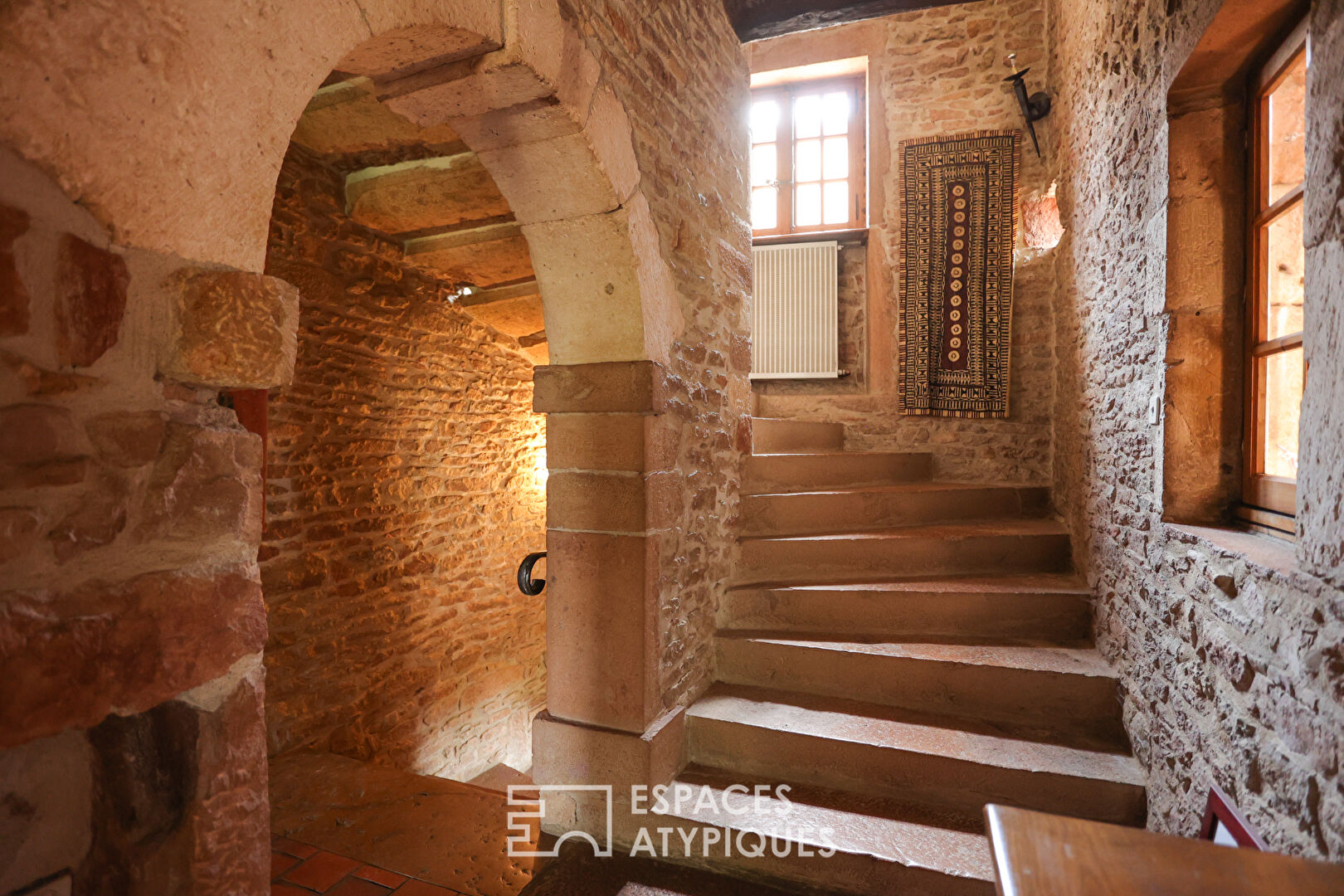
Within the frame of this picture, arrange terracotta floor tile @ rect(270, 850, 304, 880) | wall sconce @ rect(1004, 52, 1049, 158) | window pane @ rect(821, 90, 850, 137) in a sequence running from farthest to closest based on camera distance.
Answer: window pane @ rect(821, 90, 850, 137) < wall sconce @ rect(1004, 52, 1049, 158) < terracotta floor tile @ rect(270, 850, 304, 880)

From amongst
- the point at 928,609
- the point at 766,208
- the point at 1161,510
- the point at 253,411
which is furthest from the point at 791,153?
the point at 253,411

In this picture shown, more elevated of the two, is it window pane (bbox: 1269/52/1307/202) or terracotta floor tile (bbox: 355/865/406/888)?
window pane (bbox: 1269/52/1307/202)

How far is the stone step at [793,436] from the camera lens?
13.5 feet

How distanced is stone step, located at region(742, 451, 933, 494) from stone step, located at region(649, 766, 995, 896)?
1.47 metres

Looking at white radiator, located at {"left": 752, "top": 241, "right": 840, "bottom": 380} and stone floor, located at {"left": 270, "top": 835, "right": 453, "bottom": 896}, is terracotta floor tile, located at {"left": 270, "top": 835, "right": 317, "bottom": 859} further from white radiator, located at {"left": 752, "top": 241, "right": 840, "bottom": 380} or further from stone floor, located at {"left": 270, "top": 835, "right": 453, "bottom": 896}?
white radiator, located at {"left": 752, "top": 241, "right": 840, "bottom": 380}

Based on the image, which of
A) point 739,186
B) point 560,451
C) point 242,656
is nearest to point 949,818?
point 560,451

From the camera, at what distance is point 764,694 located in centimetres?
280

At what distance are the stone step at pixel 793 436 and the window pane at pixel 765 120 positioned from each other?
8.61 feet

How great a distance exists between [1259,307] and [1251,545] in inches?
27.5

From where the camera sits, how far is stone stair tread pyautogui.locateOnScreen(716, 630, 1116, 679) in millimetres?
2545

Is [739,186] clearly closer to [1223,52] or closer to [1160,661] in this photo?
[1223,52]

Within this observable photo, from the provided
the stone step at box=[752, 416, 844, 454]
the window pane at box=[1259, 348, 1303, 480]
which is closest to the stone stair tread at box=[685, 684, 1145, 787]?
the window pane at box=[1259, 348, 1303, 480]

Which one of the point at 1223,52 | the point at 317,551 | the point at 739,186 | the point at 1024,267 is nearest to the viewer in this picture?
the point at 1223,52

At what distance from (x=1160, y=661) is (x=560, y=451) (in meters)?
2.10
